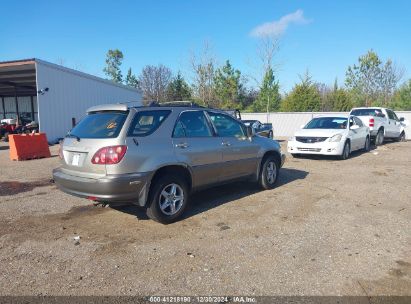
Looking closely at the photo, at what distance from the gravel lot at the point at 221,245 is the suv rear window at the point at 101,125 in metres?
1.41

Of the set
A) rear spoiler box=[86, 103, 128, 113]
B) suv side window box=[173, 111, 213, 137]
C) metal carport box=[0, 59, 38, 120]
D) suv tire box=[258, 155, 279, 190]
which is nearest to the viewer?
rear spoiler box=[86, 103, 128, 113]

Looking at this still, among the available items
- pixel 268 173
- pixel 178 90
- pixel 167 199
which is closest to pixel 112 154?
pixel 167 199

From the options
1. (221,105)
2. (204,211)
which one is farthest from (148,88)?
(204,211)

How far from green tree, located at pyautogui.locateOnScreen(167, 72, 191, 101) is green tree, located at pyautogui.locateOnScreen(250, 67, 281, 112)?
11.0m

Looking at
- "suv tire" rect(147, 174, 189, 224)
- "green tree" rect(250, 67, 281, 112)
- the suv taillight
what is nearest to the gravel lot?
"suv tire" rect(147, 174, 189, 224)

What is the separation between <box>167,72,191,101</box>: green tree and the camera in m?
48.5

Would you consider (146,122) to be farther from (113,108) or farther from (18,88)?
(18,88)

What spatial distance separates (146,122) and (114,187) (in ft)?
3.50

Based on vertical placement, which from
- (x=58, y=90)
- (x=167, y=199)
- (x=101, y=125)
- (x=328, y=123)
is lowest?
(x=167, y=199)

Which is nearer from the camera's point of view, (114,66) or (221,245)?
(221,245)

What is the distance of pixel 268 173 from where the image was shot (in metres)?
7.34

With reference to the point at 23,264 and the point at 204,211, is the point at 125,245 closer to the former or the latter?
the point at 23,264

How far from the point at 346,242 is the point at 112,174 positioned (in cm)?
323

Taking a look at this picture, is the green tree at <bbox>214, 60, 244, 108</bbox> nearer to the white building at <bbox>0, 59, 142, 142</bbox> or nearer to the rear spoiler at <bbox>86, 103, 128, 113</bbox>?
the white building at <bbox>0, 59, 142, 142</bbox>
